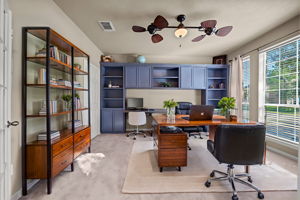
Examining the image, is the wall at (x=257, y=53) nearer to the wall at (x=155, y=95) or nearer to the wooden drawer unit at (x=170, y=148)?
the wall at (x=155, y=95)

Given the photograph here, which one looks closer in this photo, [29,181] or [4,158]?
[4,158]

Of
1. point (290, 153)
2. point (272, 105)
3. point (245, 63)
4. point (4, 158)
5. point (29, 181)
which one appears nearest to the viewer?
point (4, 158)

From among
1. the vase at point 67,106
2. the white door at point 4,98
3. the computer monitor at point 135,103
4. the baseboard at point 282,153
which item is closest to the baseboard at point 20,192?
the white door at point 4,98

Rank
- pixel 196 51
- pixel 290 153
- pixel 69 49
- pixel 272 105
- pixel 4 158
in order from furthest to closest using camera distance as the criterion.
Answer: pixel 196 51
pixel 272 105
pixel 290 153
pixel 69 49
pixel 4 158

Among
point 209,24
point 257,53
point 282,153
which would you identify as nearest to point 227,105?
point 209,24

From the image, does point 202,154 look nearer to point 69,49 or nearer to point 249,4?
point 249,4

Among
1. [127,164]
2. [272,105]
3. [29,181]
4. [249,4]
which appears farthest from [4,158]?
[272,105]

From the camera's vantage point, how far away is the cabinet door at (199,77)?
460cm

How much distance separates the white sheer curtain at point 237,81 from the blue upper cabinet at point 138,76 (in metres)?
2.66

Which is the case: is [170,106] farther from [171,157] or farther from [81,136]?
[81,136]

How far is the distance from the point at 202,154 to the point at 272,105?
2048mm

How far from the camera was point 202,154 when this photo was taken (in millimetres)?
2791

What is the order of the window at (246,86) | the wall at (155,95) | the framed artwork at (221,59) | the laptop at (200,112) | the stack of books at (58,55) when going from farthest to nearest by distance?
the wall at (155,95)
the framed artwork at (221,59)
the window at (246,86)
the laptop at (200,112)
the stack of books at (58,55)

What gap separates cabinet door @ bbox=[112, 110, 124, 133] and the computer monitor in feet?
1.21
